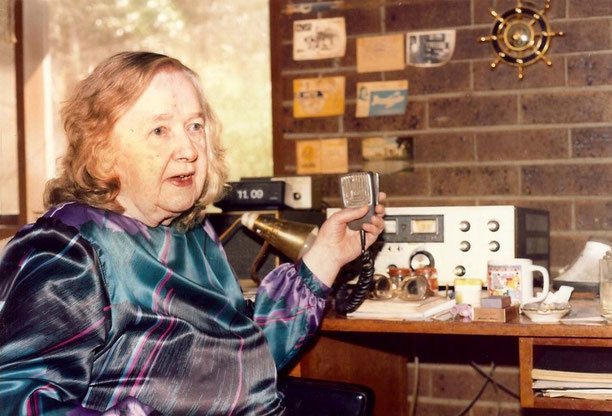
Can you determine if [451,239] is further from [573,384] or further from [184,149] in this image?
[184,149]

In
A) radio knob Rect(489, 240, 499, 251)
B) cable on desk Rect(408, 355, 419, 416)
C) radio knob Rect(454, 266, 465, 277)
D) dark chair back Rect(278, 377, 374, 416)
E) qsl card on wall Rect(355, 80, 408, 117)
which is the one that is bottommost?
cable on desk Rect(408, 355, 419, 416)

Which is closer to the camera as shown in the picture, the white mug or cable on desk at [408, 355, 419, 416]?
the white mug

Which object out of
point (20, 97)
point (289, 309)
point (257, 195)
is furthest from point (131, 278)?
point (20, 97)

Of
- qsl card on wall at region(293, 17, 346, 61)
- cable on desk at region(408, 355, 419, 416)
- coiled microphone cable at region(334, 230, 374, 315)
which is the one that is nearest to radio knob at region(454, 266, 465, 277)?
coiled microphone cable at region(334, 230, 374, 315)

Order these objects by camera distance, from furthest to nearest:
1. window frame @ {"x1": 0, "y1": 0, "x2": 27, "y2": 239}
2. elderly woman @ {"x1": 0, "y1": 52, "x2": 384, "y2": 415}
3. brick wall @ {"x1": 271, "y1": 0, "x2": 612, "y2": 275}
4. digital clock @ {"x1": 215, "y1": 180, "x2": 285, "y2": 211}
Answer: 1. window frame @ {"x1": 0, "y1": 0, "x2": 27, "y2": 239}
2. brick wall @ {"x1": 271, "y1": 0, "x2": 612, "y2": 275}
3. digital clock @ {"x1": 215, "y1": 180, "x2": 285, "y2": 211}
4. elderly woman @ {"x1": 0, "y1": 52, "x2": 384, "y2": 415}

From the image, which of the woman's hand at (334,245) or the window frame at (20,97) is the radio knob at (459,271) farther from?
the window frame at (20,97)

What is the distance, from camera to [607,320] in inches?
65.6

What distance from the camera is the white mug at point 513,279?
189 centimetres

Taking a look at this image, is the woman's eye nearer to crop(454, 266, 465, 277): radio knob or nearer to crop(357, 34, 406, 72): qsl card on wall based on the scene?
crop(454, 266, 465, 277): radio knob

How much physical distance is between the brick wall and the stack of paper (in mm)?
1093

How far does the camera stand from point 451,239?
209 cm

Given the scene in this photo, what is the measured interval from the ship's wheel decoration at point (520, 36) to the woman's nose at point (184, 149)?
5.05 ft

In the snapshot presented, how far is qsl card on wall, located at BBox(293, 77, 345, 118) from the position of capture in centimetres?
288

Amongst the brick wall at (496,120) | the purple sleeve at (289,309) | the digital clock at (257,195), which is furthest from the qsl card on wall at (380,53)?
the purple sleeve at (289,309)
